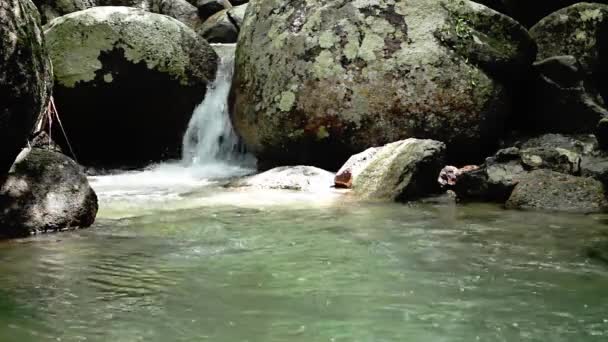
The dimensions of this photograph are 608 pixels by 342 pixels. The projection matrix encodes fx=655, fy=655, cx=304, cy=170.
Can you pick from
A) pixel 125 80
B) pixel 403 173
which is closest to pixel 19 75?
pixel 403 173

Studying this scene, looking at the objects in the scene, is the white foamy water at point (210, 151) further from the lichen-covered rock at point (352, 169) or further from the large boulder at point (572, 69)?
the large boulder at point (572, 69)

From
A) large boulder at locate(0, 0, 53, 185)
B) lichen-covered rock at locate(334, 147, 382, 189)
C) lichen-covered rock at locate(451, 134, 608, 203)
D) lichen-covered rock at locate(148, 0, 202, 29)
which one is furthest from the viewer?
Result: lichen-covered rock at locate(148, 0, 202, 29)

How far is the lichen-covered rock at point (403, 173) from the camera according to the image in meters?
6.63

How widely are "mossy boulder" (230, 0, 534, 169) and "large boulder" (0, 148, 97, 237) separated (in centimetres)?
381

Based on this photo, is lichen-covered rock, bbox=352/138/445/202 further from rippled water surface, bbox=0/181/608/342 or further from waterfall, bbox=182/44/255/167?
waterfall, bbox=182/44/255/167

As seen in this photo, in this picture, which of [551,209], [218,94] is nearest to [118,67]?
[218,94]

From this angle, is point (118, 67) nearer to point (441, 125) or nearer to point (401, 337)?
point (441, 125)

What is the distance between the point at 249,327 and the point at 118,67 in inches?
305

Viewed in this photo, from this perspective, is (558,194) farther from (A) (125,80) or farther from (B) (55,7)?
(B) (55,7)

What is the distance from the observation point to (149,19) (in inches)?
384

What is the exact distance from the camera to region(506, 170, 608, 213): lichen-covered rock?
5.82 m

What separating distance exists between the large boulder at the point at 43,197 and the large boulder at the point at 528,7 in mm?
7482

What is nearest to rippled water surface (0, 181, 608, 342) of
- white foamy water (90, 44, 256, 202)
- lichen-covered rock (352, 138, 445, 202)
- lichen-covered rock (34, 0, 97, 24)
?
lichen-covered rock (352, 138, 445, 202)

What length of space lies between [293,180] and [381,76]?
1780mm
